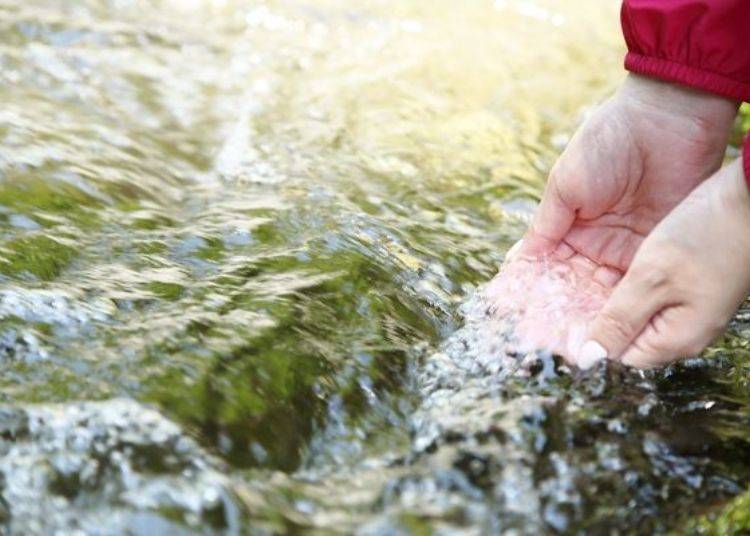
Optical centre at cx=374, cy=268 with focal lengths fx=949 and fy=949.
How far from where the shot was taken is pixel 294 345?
2811 millimetres

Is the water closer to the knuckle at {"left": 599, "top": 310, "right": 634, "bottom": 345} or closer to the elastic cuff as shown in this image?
the knuckle at {"left": 599, "top": 310, "right": 634, "bottom": 345}

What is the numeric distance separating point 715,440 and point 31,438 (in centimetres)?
174

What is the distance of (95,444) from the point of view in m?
2.25

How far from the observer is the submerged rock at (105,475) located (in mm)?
2045

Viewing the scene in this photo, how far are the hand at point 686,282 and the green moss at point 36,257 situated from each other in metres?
1.74

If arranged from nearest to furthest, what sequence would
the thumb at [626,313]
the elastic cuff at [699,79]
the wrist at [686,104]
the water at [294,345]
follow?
the water at [294,345]
the thumb at [626,313]
the elastic cuff at [699,79]
the wrist at [686,104]

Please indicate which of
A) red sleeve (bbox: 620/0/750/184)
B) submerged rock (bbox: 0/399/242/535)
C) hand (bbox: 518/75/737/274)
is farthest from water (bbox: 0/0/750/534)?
red sleeve (bbox: 620/0/750/184)

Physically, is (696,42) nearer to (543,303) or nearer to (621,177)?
(621,177)

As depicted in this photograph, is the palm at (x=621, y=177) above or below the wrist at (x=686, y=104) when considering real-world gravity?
below

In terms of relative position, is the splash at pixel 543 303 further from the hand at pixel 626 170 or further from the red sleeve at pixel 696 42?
the red sleeve at pixel 696 42

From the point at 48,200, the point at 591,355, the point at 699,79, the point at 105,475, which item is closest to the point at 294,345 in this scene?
the point at 105,475

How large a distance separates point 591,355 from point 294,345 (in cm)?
90

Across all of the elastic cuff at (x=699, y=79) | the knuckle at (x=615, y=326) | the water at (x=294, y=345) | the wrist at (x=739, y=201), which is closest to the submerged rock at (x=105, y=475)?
the water at (x=294, y=345)

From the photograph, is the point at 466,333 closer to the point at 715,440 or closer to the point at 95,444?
the point at 715,440
